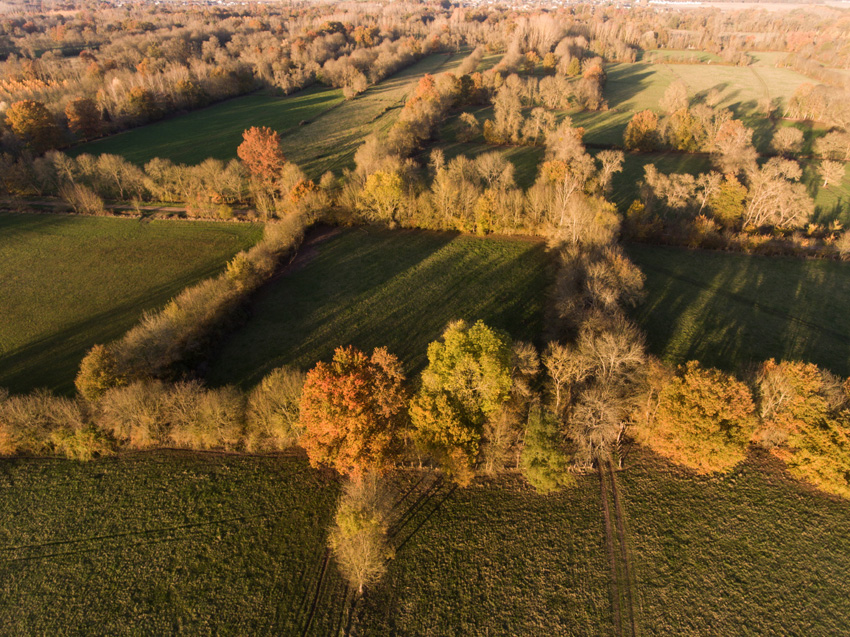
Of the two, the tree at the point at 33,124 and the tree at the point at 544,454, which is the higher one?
the tree at the point at 33,124

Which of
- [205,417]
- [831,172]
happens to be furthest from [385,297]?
[831,172]

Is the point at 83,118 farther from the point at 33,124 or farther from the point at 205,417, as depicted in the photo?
the point at 205,417

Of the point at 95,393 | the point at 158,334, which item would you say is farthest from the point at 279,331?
the point at 95,393

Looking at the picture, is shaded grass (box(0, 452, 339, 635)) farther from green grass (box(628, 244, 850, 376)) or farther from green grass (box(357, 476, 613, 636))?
green grass (box(628, 244, 850, 376))

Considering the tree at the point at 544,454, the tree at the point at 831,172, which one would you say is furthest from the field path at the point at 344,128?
the tree at the point at 831,172

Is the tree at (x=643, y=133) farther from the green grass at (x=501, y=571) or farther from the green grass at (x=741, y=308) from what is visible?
the green grass at (x=501, y=571)

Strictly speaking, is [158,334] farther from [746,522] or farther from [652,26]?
[652,26]

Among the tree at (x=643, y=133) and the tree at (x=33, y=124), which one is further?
the tree at (x=643, y=133)
